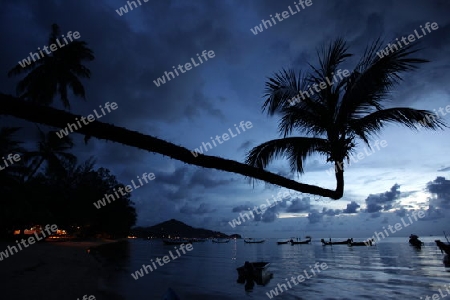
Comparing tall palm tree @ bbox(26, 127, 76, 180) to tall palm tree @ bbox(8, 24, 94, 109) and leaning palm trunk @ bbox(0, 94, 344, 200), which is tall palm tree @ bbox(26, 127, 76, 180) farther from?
leaning palm trunk @ bbox(0, 94, 344, 200)

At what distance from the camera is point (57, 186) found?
39781 mm

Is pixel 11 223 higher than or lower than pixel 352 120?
higher

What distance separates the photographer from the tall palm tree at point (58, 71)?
20375 millimetres

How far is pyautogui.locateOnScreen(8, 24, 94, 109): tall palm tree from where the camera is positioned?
20.4m

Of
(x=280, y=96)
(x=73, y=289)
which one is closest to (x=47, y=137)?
(x=73, y=289)

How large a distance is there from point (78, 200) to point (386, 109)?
43508 millimetres

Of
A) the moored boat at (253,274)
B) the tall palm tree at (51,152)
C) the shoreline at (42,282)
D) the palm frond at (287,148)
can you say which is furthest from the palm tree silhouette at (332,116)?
the tall palm tree at (51,152)

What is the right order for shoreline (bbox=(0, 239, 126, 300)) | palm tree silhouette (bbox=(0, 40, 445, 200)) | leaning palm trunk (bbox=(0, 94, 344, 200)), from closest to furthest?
leaning palm trunk (bbox=(0, 94, 344, 200))
palm tree silhouette (bbox=(0, 40, 445, 200))
shoreline (bbox=(0, 239, 126, 300))

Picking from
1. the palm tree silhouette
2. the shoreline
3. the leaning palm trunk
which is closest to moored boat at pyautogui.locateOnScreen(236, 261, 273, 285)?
the shoreline

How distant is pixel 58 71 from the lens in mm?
21609

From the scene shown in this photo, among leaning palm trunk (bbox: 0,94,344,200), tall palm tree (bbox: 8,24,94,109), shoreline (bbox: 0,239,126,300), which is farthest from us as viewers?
tall palm tree (bbox: 8,24,94,109)

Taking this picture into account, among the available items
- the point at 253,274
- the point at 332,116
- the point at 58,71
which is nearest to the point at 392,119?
the point at 332,116

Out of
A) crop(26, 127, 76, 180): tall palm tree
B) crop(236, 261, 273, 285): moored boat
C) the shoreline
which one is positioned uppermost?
crop(26, 127, 76, 180): tall palm tree

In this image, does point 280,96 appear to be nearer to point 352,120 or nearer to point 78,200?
point 352,120
